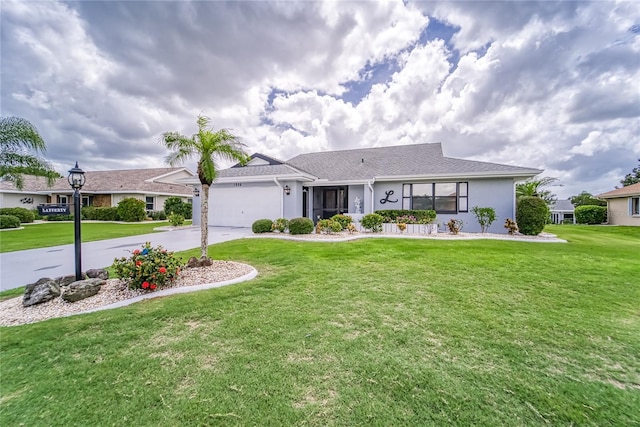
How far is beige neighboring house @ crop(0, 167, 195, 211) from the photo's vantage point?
82.8 feet

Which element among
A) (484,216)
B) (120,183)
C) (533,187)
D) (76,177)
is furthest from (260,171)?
(120,183)

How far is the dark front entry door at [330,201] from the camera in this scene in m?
16.4

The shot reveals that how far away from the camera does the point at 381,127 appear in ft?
63.6

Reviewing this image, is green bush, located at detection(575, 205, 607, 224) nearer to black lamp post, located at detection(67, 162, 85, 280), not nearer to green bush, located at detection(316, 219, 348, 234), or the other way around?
green bush, located at detection(316, 219, 348, 234)

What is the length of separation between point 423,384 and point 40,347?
4.52m

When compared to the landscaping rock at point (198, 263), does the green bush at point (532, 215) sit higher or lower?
higher

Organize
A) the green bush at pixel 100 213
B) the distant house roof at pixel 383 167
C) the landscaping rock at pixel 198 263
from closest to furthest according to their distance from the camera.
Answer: the landscaping rock at pixel 198 263 → the distant house roof at pixel 383 167 → the green bush at pixel 100 213

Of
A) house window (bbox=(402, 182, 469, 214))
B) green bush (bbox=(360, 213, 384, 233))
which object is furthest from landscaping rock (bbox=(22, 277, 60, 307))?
house window (bbox=(402, 182, 469, 214))

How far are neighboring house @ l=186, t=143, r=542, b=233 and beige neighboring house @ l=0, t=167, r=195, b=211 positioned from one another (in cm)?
1140

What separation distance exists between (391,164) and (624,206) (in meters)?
21.4

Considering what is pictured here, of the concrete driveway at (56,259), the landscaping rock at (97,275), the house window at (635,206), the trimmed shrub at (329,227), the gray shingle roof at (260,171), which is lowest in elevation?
the concrete driveway at (56,259)

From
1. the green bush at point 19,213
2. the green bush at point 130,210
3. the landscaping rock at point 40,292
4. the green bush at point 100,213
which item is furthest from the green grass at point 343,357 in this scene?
the green bush at point 19,213

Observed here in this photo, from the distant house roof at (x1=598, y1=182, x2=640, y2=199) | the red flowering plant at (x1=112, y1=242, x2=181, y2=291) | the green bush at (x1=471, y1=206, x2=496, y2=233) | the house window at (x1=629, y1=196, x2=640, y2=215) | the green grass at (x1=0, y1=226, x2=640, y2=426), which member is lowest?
the green grass at (x1=0, y1=226, x2=640, y2=426)

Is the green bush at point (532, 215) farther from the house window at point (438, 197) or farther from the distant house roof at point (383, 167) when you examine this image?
the house window at point (438, 197)
